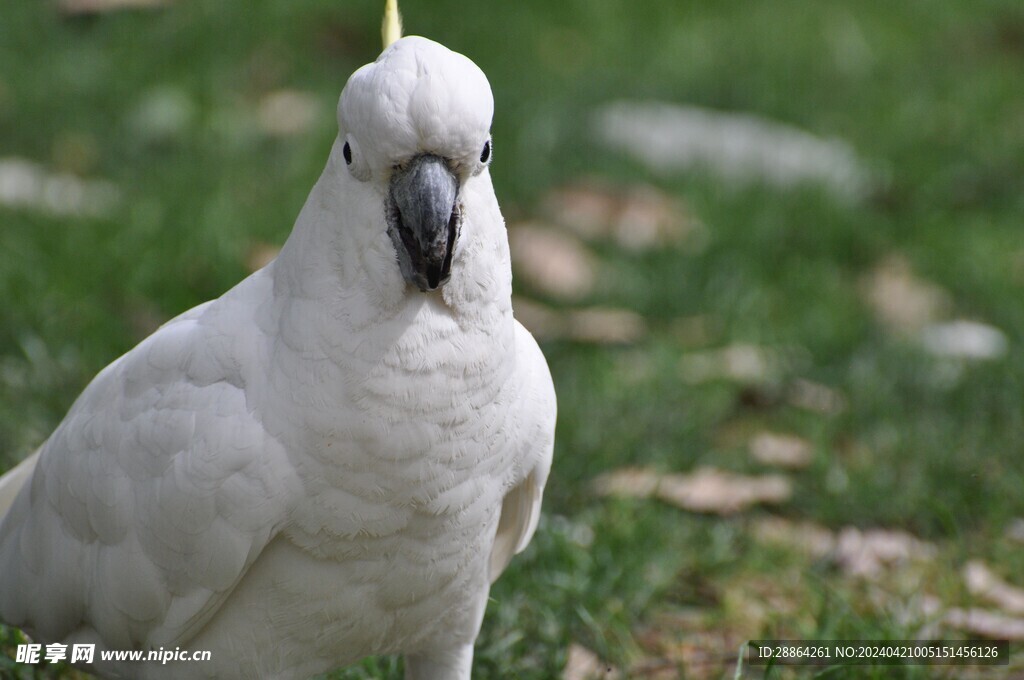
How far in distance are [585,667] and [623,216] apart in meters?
2.31

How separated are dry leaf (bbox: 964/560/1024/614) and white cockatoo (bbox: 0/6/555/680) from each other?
1212 mm

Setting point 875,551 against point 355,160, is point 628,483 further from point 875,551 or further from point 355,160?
point 355,160

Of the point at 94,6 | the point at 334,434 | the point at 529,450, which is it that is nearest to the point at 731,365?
the point at 529,450

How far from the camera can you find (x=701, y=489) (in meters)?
3.05

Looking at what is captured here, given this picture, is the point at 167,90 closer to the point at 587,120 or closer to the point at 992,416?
the point at 587,120

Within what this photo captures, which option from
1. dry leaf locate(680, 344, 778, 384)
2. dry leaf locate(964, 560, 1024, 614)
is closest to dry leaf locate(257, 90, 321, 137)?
dry leaf locate(680, 344, 778, 384)

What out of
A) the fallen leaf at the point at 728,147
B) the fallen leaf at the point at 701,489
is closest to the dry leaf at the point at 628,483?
the fallen leaf at the point at 701,489

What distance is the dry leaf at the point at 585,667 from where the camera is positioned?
240cm

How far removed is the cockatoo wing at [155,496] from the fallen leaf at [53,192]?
1.92m

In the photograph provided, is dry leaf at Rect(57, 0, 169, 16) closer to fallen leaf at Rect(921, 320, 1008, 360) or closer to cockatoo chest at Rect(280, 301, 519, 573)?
fallen leaf at Rect(921, 320, 1008, 360)

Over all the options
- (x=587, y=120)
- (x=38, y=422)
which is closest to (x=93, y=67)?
(x=587, y=120)

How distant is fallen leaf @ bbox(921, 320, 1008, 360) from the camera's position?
374 centimetres

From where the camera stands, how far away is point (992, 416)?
11.2ft

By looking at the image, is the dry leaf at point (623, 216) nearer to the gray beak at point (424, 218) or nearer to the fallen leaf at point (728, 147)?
the fallen leaf at point (728, 147)
